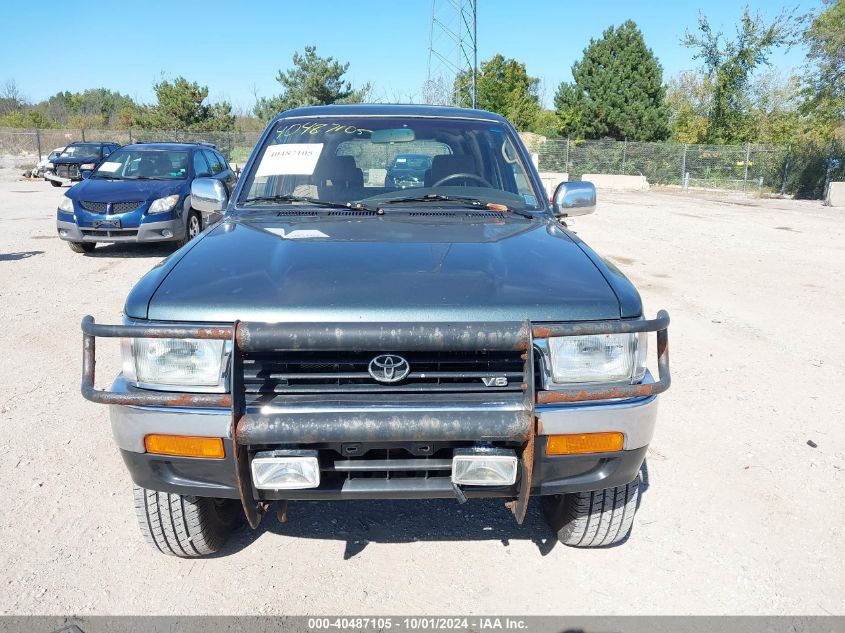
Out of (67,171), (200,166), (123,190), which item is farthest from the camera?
(67,171)

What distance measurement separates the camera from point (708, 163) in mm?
32312

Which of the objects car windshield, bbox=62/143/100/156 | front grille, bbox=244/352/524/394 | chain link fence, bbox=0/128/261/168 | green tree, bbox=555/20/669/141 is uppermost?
green tree, bbox=555/20/669/141

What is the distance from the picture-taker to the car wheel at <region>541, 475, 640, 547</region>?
2863 mm

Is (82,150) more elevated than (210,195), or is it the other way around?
(82,150)

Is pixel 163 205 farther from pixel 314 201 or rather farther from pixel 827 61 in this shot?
pixel 827 61

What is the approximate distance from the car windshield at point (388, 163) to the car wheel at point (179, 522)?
155 cm

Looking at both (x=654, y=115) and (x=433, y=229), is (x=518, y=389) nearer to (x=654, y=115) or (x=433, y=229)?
(x=433, y=229)

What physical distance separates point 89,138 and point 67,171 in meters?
16.7

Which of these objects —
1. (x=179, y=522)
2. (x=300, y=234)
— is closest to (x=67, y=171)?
(x=300, y=234)

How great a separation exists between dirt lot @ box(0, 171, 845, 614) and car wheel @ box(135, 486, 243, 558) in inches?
4.2

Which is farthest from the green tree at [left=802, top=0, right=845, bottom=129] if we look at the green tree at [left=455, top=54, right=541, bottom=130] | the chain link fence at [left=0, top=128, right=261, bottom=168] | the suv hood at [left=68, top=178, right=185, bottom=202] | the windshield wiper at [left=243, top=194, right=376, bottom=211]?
the windshield wiper at [left=243, top=194, right=376, bottom=211]

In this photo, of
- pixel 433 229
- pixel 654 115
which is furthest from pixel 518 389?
pixel 654 115

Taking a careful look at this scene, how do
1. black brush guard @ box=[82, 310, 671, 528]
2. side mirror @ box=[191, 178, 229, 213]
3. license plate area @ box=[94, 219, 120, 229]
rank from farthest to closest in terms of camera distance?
1. license plate area @ box=[94, 219, 120, 229]
2. side mirror @ box=[191, 178, 229, 213]
3. black brush guard @ box=[82, 310, 671, 528]

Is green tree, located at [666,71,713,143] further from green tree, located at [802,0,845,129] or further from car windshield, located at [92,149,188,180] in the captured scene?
car windshield, located at [92,149,188,180]
